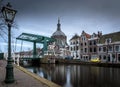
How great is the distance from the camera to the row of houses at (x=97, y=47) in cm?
3932

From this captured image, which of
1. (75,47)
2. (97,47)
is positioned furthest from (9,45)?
(75,47)

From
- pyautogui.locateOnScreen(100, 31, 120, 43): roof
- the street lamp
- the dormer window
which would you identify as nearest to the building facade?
pyautogui.locateOnScreen(100, 31, 120, 43): roof

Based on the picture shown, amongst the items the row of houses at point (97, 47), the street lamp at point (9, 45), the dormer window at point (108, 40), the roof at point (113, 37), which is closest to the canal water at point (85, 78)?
the street lamp at point (9, 45)

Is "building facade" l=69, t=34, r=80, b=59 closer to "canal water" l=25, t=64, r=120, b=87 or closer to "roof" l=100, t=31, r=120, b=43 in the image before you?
"roof" l=100, t=31, r=120, b=43

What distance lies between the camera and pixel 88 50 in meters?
47.1

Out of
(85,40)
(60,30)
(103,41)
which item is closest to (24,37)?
(85,40)

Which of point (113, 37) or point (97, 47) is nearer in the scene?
point (113, 37)

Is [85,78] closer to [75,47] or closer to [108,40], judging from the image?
[108,40]

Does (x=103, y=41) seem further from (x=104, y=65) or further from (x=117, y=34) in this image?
(x=104, y=65)

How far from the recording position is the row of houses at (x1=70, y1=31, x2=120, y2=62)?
39.3 meters

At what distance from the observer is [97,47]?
44312 mm

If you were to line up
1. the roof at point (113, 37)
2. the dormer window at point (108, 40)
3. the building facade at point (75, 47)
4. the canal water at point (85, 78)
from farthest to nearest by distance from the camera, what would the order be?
the building facade at point (75, 47) < the dormer window at point (108, 40) < the roof at point (113, 37) < the canal water at point (85, 78)

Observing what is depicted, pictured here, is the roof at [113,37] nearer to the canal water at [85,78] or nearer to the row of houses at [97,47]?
the row of houses at [97,47]

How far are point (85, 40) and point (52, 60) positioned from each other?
40.1 feet
